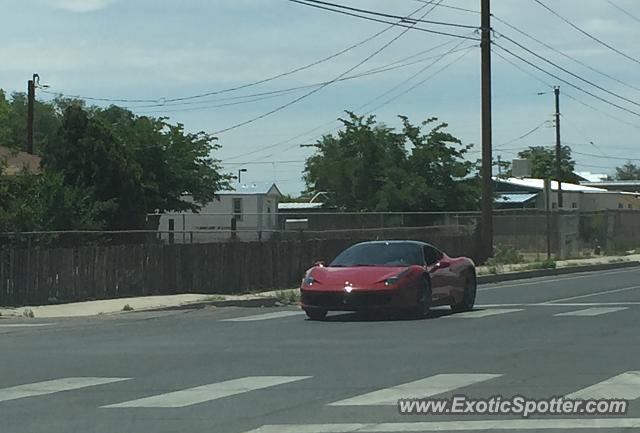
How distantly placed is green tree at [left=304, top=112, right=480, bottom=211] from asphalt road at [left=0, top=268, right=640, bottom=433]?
30.7m

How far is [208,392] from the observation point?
34.7ft

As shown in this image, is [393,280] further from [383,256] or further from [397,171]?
[397,171]

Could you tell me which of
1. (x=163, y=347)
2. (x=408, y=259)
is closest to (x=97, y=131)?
(x=408, y=259)

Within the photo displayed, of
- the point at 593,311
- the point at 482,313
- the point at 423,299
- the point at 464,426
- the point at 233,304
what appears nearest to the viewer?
the point at 464,426

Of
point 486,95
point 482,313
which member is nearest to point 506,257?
point 486,95

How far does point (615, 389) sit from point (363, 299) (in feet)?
25.4

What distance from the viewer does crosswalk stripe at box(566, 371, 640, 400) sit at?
32.8ft

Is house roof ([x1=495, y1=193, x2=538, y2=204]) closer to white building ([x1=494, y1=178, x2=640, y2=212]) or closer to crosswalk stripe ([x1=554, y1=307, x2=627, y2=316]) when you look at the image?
white building ([x1=494, y1=178, x2=640, y2=212])

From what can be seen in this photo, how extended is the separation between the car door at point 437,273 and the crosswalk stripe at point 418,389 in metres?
7.57

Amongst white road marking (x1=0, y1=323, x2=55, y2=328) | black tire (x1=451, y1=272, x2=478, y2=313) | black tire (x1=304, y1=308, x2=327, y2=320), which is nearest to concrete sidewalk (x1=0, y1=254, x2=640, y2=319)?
white road marking (x1=0, y1=323, x2=55, y2=328)

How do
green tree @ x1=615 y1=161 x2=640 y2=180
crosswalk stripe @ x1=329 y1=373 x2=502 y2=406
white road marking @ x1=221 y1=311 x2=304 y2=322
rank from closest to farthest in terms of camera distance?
crosswalk stripe @ x1=329 y1=373 x2=502 y2=406, white road marking @ x1=221 y1=311 x2=304 y2=322, green tree @ x1=615 y1=161 x2=640 y2=180

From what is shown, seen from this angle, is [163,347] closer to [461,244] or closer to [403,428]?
[403,428]

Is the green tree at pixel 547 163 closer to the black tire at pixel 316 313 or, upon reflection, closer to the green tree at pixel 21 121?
the green tree at pixel 21 121

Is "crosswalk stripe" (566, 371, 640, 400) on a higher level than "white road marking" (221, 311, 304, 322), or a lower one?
lower
